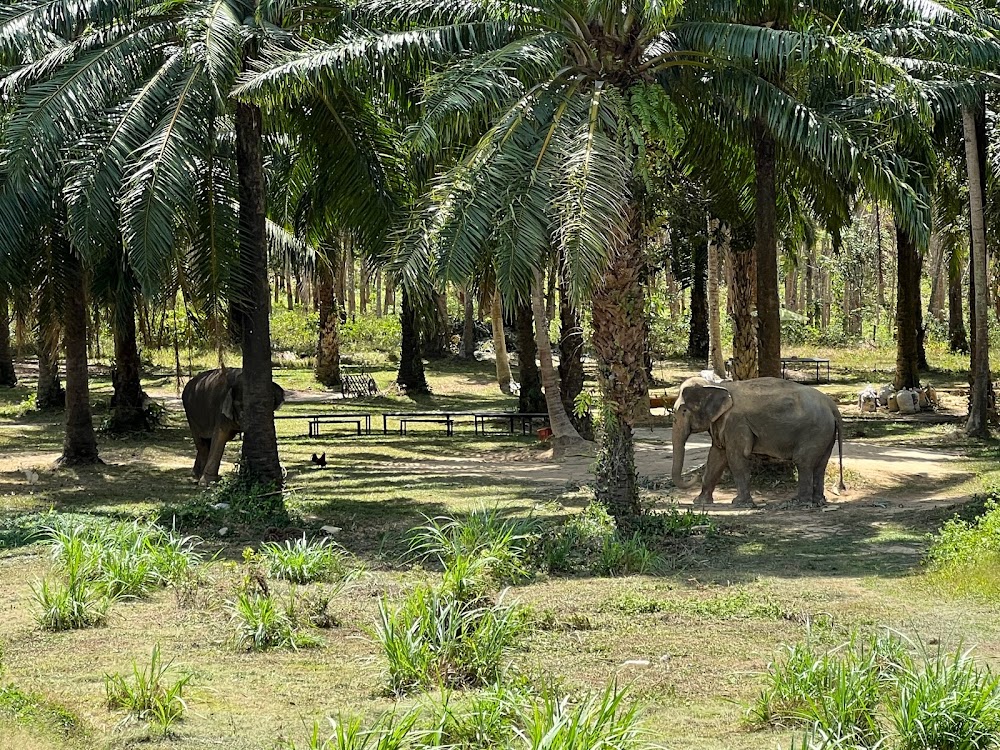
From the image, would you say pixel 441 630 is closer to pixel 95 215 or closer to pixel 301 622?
pixel 301 622

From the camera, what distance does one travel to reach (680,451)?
1634 centimetres

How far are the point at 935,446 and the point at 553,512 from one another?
922 centimetres

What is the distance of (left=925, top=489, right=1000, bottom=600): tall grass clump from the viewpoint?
31.0 ft

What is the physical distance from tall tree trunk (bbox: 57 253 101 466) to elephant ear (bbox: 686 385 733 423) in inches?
351

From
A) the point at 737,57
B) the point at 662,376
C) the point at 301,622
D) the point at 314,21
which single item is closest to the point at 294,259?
the point at 662,376

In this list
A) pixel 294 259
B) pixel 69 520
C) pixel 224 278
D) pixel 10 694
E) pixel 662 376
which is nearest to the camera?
pixel 10 694

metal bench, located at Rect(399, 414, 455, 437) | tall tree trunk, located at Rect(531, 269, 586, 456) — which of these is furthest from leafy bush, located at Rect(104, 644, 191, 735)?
metal bench, located at Rect(399, 414, 455, 437)

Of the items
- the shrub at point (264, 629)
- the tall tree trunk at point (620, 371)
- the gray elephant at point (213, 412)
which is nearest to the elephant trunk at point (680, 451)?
the tall tree trunk at point (620, 371)

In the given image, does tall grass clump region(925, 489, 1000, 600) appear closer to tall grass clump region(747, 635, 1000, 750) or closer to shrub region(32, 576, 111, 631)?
tall grass clump region(747, 635, 1000, 750)

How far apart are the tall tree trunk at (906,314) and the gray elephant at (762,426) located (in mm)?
11999

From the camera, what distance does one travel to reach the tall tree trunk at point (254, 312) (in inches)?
579

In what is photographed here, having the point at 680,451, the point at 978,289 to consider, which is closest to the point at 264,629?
the point at 680,451

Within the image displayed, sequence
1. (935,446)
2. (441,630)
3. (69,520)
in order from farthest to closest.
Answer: (935,446)
(69,520)
(441,630)

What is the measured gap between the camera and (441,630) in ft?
24.0
